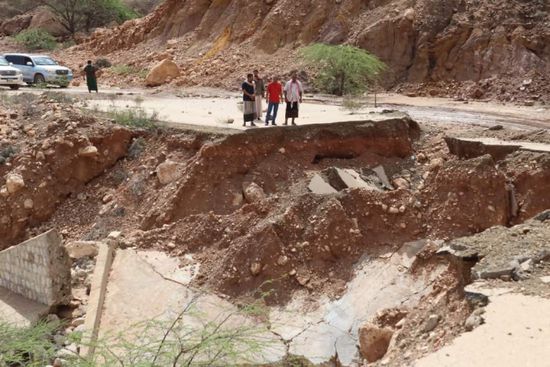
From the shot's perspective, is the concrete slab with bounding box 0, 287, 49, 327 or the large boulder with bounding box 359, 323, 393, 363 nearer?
the large boulder with bounding box 359, 323, 393, 363

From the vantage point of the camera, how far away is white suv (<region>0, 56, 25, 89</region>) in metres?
21.4

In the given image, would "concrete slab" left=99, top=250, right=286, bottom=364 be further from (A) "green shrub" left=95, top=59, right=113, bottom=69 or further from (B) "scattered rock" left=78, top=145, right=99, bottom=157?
→ (A) "green shrub" left=95, top=59, right=113, bottom=69

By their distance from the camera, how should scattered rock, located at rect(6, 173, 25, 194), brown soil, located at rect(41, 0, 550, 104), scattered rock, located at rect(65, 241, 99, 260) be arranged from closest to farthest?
scattered rock, located at rect(65, 241, 99, 260) < scattered rock, located at rect(6, 173, 25, 194) < brown soil, located at rect(41, 0, 550, 104)

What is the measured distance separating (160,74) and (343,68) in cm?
710

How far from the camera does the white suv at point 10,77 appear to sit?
841 inches

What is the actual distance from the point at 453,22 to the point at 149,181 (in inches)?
599

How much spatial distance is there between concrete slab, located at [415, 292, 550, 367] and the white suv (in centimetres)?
1927

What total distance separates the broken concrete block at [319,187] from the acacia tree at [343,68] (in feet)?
35.8

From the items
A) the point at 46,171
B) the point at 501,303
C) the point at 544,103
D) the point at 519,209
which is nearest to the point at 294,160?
the point at 519,209

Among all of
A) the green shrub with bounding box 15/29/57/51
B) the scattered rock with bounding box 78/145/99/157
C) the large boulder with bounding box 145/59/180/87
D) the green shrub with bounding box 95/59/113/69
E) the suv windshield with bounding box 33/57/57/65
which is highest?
the green shrub with bounding box 15/29/57/51

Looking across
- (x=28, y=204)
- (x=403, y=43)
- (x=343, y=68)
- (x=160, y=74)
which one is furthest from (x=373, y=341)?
(x=160, y=74)

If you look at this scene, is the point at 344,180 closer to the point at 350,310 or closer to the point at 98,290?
the point at 350,310

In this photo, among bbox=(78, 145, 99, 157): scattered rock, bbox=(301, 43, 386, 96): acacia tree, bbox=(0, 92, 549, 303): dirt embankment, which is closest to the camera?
bbox=(0, 92, 549, 303): dirt embankment

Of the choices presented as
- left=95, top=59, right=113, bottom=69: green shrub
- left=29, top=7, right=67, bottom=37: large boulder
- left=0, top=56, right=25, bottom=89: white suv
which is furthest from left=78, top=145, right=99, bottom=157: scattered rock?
left=29, top=7, right=67, bottom=37: large boulder
